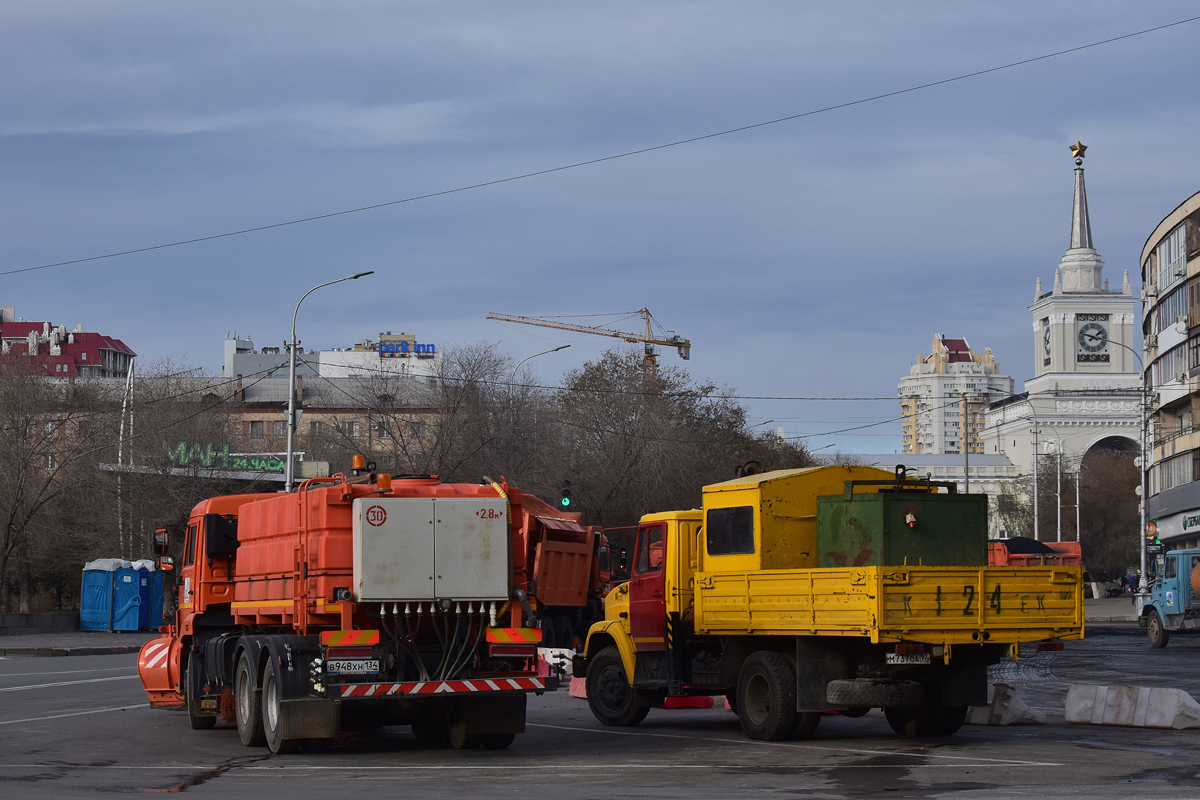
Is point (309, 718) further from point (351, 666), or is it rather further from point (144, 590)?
point (144, 590)

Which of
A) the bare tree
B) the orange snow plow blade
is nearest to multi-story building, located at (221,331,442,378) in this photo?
the bare tree

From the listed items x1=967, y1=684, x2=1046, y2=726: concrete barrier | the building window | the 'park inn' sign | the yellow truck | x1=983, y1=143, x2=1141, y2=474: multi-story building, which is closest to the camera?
the yellow truck

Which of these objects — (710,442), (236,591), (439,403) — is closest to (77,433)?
(439,403)

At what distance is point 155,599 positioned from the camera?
40250 millimetres

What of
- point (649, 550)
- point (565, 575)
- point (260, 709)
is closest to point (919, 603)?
point (649, 550)

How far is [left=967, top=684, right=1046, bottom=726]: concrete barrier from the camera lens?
15641 mm

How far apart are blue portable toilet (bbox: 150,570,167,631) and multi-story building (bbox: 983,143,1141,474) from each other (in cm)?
13697

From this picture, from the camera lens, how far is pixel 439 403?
57031 mm

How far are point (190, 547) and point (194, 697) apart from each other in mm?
2057

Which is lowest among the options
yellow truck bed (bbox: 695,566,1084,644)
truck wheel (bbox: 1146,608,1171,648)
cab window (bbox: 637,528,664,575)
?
truck wheel (bbox: 1146,608,1171,648)

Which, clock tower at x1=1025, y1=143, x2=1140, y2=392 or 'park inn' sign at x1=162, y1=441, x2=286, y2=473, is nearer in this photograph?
'park inn' sign at x1=162, y1=441, x2=286, y2=473

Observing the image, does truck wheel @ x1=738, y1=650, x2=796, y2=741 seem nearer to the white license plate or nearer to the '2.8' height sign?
the white license plate

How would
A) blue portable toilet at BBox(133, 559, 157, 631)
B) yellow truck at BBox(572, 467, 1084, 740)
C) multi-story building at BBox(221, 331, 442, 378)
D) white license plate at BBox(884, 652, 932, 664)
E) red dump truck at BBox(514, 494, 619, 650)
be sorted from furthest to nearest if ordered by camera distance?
multi-story building at BBox(221, 331, 442, 378)
blue portable toilet at BBox(133, 559, 157, 631)
red dump truck at BBox(514, 494, 619, 650)
yellow truck at BBox(572, 467, 1084, 740)
white license plate at BBox(884, 652, 932, 664)

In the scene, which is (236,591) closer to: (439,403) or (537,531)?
(537,531)
